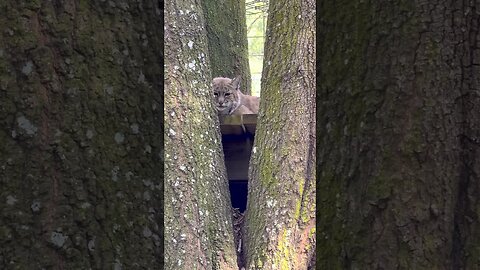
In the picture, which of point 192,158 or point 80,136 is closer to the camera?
point 80,136

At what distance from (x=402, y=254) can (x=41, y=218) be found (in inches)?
29.6

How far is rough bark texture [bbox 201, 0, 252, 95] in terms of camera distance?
685 centimetres

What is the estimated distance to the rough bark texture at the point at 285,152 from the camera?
428cm

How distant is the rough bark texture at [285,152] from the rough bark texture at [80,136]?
2.99 m

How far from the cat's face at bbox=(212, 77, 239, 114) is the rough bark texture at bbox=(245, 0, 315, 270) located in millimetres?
2146

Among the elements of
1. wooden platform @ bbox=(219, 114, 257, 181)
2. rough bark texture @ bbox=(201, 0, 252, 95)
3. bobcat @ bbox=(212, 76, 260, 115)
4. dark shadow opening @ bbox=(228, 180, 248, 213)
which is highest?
rough bark texture @ bbox=(201, 0, 252, 95)

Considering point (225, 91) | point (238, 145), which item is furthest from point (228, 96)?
point (238, 145)

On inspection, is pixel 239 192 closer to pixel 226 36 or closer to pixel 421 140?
pixel 226 36

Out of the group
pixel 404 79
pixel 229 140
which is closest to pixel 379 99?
pixel 404 79

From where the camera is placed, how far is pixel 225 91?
6.88 m

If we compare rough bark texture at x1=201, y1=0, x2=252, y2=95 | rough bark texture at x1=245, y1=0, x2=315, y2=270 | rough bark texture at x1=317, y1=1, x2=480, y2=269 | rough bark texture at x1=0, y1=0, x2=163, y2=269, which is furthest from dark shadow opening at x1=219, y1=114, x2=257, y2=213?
rough bark texture at x1=0, y1=0, x2=163, y2=269

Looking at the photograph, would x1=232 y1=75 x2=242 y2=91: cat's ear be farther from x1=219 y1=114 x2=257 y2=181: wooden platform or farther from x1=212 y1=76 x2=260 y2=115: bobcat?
x1=219 y1=114 x2=257 y2=181: wooden platform

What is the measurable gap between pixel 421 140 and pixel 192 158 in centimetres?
281

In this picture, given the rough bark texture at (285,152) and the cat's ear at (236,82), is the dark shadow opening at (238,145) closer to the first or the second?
the cat's ear at (236,82)
